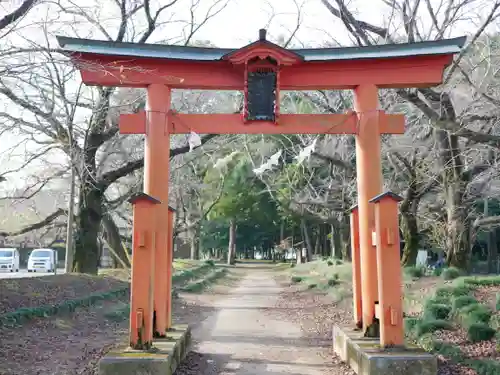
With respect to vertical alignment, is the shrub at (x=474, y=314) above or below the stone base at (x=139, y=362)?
above

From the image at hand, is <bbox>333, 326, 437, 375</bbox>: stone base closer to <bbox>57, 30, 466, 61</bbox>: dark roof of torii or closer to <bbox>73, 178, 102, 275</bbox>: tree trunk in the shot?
<bbox>57, 30, 466, 61</bbox>: dark roof of torii

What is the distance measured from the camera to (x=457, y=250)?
53.0 ft

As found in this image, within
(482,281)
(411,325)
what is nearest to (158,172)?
(411,325)

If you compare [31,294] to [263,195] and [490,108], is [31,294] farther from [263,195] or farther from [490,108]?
[263,195]

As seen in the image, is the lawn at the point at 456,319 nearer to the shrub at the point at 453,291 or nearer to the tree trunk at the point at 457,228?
the shrub at the point at 453,291

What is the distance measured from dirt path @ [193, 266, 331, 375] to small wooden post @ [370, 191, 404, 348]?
1701 millimetres

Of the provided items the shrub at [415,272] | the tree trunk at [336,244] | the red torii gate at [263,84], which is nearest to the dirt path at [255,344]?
the red torii gate at [263,84]

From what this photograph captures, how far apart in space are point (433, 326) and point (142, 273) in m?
6.15

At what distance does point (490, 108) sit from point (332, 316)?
26.1ft

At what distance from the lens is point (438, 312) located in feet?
36.2

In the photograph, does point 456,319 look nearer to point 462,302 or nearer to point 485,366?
point 462,302

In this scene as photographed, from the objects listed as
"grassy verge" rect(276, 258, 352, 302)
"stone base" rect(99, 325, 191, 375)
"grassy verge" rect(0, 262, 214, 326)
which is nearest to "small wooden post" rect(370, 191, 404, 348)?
"stone base" rect(99, 325, 191, 375)

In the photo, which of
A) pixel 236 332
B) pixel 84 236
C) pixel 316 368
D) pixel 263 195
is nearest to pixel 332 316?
pixel 236 332

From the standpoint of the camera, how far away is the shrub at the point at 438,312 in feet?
35.9
